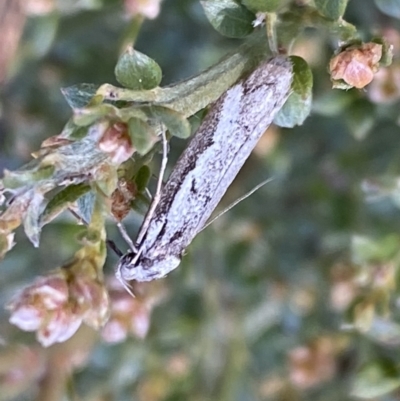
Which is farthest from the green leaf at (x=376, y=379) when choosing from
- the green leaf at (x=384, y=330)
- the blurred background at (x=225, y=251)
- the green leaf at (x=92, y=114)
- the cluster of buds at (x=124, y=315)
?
the green leaf at (x=92, y=114)

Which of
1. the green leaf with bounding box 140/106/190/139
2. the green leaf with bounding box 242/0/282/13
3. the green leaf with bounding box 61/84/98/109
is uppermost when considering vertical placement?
the green leaf with bounding box 242/0/282/13

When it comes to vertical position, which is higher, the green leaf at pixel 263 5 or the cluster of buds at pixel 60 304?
the green leaf at pixel 263 5

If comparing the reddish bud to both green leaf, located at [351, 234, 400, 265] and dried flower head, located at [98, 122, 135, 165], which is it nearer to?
dried flower head, located at [98, 122, 135, 165]

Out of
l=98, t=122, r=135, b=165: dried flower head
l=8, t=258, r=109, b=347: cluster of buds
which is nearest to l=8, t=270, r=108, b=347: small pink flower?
l=8, t=258, r=109, b=347: cluster of buds

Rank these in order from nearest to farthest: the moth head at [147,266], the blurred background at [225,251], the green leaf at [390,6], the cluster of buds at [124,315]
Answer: the moth head at [147,266] < the green leaf at [390,6] < the cluster of buds at [124,315] < the blurred background at [225,251]

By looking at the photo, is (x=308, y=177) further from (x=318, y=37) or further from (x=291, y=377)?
(x=291, y=377)

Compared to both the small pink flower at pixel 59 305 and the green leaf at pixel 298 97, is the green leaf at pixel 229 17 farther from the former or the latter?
the small pink flower at pixel 59 305

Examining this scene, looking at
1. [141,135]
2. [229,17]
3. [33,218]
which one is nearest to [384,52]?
[229,17]
